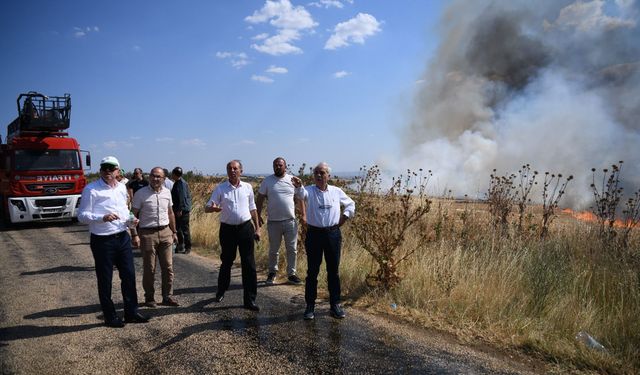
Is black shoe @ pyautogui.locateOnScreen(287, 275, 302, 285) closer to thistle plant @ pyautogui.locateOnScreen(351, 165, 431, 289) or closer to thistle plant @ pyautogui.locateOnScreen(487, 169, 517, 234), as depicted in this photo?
thistle plant @ pyautogui.locateOnScreen(351, 165, 431, 289)

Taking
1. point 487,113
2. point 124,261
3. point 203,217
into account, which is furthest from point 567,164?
point 124,261

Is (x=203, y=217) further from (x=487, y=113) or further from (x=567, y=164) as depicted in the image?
(x=487, y=113)

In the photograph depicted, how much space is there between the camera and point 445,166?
121ft

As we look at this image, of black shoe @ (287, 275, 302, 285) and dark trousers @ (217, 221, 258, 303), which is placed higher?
dark trousers @ (217, 221, 258, 303)

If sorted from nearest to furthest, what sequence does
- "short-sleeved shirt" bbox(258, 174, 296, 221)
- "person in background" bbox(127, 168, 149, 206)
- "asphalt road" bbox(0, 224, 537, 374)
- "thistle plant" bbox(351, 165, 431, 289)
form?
1. "asphalt road" bbox(0, 224, 537, 374)
2. "thistle plant" bbox(351, 165, 431, 289)
3. "short-sleeved shirt" bbox(258, 174, 296, 221)
4. "person in background" bbox(127, 168, 149, 206)

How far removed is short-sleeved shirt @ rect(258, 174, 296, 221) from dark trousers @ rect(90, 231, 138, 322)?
7.31 feet

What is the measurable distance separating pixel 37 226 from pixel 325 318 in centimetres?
1383

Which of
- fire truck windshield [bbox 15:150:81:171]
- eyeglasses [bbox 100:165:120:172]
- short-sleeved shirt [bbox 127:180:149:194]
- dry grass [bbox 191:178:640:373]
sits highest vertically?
fire truck windshield [bbox 15:150:81:171]

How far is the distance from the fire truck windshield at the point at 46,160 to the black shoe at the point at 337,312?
42.6 ft

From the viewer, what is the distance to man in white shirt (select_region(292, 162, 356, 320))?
15.7 ft

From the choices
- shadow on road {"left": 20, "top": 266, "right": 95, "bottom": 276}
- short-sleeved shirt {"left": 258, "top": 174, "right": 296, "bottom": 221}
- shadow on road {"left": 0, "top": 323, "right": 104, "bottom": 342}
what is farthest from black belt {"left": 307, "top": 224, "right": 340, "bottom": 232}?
shadow on road {"left": 20, "top": 266, "right": 95, "bottom": 276}

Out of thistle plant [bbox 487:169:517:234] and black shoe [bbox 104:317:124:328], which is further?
thistle plant [bbox 487:169:517:234]

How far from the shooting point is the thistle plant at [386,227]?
217 inches

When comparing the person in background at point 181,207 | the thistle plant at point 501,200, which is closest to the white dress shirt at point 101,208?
the person in background at point 181,207
